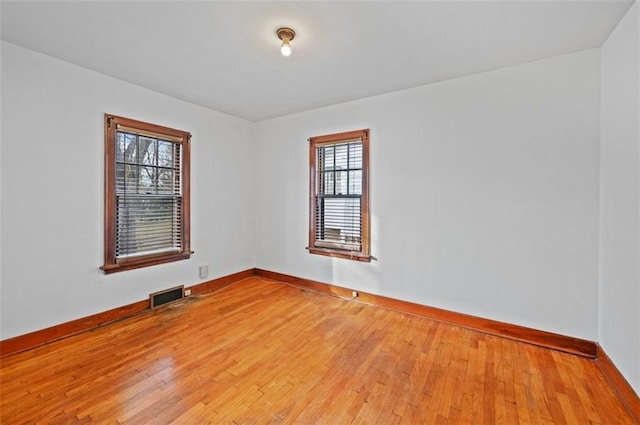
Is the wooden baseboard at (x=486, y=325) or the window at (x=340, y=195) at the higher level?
the window at (x=340, y=195)

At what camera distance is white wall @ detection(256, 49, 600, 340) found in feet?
8.38

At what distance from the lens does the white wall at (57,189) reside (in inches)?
98.5

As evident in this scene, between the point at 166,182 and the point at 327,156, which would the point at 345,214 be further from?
the point at 166,182

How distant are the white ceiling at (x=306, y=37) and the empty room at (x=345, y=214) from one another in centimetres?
2

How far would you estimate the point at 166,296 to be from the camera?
367cm

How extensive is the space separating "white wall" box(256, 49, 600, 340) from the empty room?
0.07 ft

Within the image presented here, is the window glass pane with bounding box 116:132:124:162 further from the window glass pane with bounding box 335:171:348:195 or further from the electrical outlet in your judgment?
the window glass pane with bounding box 335:171:348:195

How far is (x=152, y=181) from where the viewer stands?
3537 mm

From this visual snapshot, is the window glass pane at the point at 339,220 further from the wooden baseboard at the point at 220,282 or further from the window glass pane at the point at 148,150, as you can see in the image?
the window glass pane at the point at 148,150

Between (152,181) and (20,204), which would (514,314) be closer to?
(152,181)

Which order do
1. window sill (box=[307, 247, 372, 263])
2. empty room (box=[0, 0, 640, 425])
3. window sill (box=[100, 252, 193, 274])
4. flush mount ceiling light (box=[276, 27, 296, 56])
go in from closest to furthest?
empty room (box=[0, 0, 640, 425]) → flush mount ceiling light (box=[276, 27, 296, 56]) → window sill (box=[100, 252, 193, 274]) → window sill (box=[307, 247, 372, 263])

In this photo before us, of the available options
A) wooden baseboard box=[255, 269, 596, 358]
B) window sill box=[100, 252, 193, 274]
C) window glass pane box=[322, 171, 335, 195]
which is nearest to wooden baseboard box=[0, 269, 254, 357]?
window sill box=[100, 252, 193, 274]

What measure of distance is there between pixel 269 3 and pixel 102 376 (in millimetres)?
2986

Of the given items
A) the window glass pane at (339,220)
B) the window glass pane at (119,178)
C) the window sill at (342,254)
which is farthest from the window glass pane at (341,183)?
the window glass pane at (119,178)
